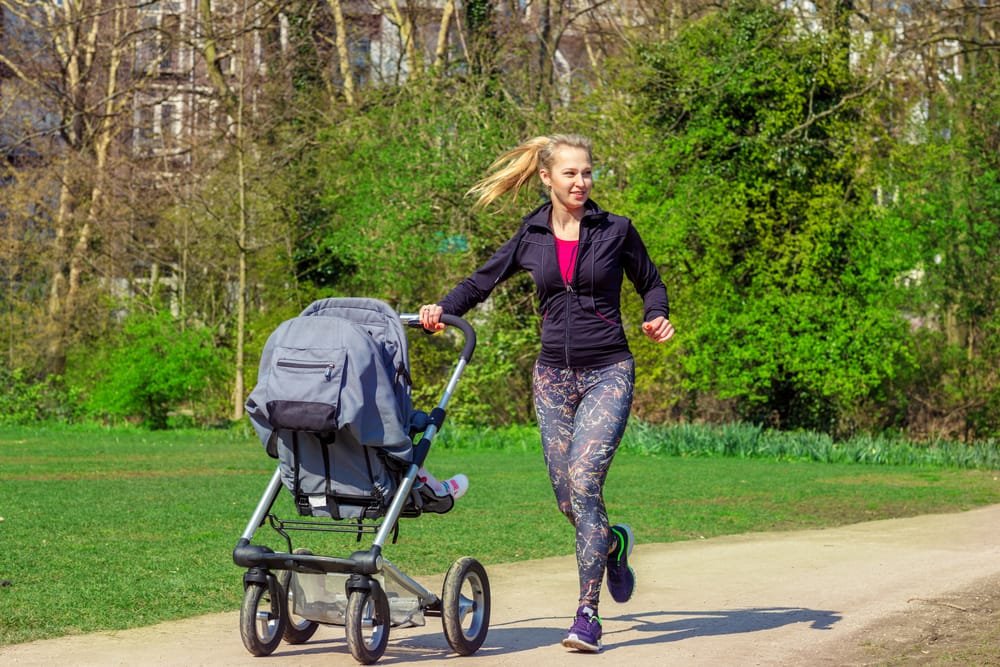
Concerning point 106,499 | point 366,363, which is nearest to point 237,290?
point 106,499

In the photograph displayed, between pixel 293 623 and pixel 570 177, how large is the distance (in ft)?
7.82

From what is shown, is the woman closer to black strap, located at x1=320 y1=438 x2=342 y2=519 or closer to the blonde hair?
the blonde hair

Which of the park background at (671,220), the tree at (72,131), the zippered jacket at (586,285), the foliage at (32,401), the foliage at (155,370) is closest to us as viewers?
the zippered jacket at (586,285)

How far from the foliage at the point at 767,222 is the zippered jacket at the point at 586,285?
15.9m

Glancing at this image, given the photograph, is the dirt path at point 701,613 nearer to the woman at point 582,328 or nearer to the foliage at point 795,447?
the woman at point 582,328

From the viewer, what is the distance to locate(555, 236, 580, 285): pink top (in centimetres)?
683

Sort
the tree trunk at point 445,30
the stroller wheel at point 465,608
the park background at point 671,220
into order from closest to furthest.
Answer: the stroller wheel at point 465,608, the park background at point 671,220, the tree trunk at point 445,30

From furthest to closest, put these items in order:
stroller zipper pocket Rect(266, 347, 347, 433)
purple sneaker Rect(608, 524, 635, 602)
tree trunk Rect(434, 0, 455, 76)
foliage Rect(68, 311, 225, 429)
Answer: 1. tree trunk Rect(434, 0, 455, 76)
2. foliage Rect(68, 311, 225, 429)
3. purple sneaker Rect(608, 524, 635, 602)
4. stroller zipper pocket Rect(266, 347, 347, 433)

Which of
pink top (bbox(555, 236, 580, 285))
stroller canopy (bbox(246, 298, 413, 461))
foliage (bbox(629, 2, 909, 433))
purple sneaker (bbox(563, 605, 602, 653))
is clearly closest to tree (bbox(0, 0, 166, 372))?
foliage (bbox(629, 2, 909, 433))

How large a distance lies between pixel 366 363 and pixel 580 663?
61.3 inches

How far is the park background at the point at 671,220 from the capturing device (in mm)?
23062

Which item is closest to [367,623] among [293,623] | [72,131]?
[293,623]

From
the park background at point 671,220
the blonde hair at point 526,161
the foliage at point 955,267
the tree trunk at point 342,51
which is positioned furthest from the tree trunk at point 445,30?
the blonde hair at point 526,161

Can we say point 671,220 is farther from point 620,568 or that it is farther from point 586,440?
point 586,440
